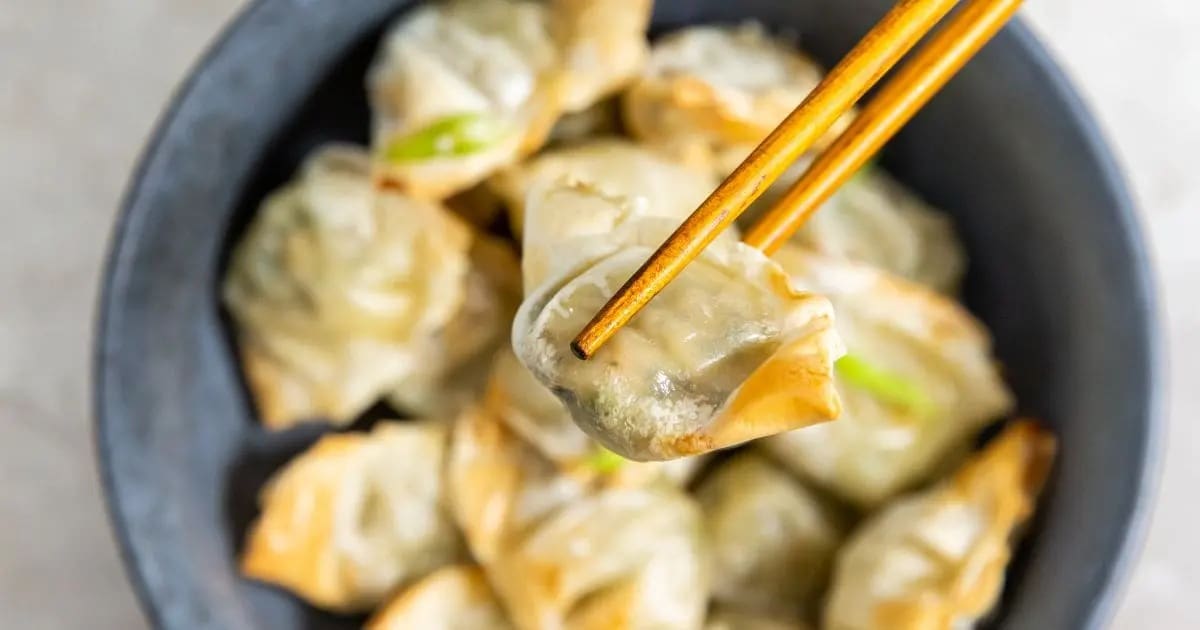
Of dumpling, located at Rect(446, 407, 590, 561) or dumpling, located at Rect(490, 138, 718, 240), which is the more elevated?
dumpling, located at Rect(490, 138, 718, 240)

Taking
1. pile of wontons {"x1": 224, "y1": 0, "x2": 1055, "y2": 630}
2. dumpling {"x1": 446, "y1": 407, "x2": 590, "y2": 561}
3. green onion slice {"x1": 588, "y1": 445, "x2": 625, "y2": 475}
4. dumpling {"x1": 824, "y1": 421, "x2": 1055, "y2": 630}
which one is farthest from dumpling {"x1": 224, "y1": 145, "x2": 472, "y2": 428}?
dumpling {"x1": 824, "y1": 421, "x2": 1055, "y2": 630}

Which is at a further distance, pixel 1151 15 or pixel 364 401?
pixel 1151 15

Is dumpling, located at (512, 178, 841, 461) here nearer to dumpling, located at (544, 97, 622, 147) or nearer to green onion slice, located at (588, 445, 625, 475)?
green onion slice, located at (588, 445, 625, 475)

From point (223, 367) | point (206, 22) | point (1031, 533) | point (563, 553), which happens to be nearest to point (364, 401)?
point (223, 367)

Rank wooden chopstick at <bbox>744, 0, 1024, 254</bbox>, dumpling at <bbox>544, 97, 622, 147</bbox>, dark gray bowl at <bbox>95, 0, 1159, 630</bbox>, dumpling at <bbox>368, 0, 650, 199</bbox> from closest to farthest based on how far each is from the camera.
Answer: wooden chopstick at <bbox>744, 0, 1024, 254</bbox> < dark gray bowl at <bbox>95, 0, 1159, 630</bbox> < dumpling at <bbox>368, 0, 650, 199</bbox> < dumpling at <bbox>544, 97, 622, 147</bbox>

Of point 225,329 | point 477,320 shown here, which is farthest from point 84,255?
point 477,320

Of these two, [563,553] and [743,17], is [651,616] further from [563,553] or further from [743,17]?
[743,17]
